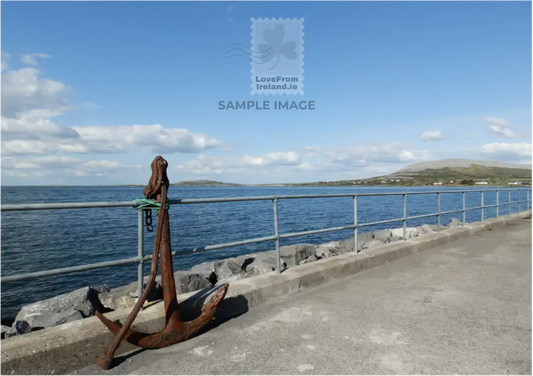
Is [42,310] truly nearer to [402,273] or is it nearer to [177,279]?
[177,279]

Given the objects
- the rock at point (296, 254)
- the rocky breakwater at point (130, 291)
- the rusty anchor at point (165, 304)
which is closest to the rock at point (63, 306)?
the rocky breakwater at point (130, 291)

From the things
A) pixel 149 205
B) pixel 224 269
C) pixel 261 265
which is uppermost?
pixel 149 205

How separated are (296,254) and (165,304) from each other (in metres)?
8.74

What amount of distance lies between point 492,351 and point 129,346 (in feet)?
9.64

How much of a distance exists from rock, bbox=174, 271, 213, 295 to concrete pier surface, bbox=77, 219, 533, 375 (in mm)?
4530

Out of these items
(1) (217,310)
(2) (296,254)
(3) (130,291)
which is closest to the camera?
(1) (217,310)

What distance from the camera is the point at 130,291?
8.98m

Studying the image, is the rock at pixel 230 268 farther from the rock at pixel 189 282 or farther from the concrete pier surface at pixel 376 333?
the concrete pier surface at pixel 376 333

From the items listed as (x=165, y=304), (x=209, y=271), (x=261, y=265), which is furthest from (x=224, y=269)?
(x=165, y=304)

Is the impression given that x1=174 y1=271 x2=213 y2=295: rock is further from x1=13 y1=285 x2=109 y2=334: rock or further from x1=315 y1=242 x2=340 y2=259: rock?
x1=315 y1=242 x2=340 y2=259: rock

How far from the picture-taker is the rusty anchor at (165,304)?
2857 millimetres

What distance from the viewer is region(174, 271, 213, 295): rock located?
28.2 feet

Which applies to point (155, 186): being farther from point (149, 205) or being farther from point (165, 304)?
point (165, 304)

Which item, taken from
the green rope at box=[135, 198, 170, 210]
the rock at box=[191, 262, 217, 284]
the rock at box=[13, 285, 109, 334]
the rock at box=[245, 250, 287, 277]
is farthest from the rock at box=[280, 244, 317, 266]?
the green rope at box=[135, 198, 170, 210]
